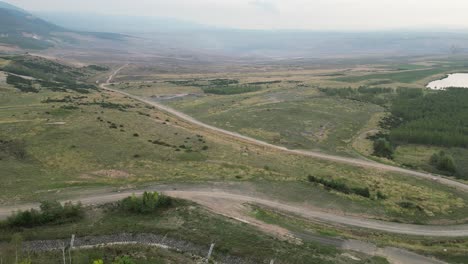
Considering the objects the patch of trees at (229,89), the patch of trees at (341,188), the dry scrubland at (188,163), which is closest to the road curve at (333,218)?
the dry scrubland at (188,163)

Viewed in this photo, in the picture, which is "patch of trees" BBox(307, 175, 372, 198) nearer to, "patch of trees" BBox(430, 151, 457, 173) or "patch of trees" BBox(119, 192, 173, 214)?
"patch of trees" BBox(119, 192, 173, 214)

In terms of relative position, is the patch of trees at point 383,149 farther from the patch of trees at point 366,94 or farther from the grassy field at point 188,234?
the patch of trees at point 366,94

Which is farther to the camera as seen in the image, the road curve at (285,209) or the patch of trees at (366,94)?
the patch of trees at (366,94)

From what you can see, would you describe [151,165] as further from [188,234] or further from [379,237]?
[379,237]

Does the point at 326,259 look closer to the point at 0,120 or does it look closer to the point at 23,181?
the point at 23,181

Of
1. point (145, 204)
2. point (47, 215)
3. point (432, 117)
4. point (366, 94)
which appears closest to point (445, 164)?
point (432, 117)

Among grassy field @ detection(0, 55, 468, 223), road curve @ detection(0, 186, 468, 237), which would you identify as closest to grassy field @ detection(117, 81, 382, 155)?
grassy field @ detection(0, 55, 468, 223)

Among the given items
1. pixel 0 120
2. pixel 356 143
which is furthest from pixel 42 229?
pixel 356 143
